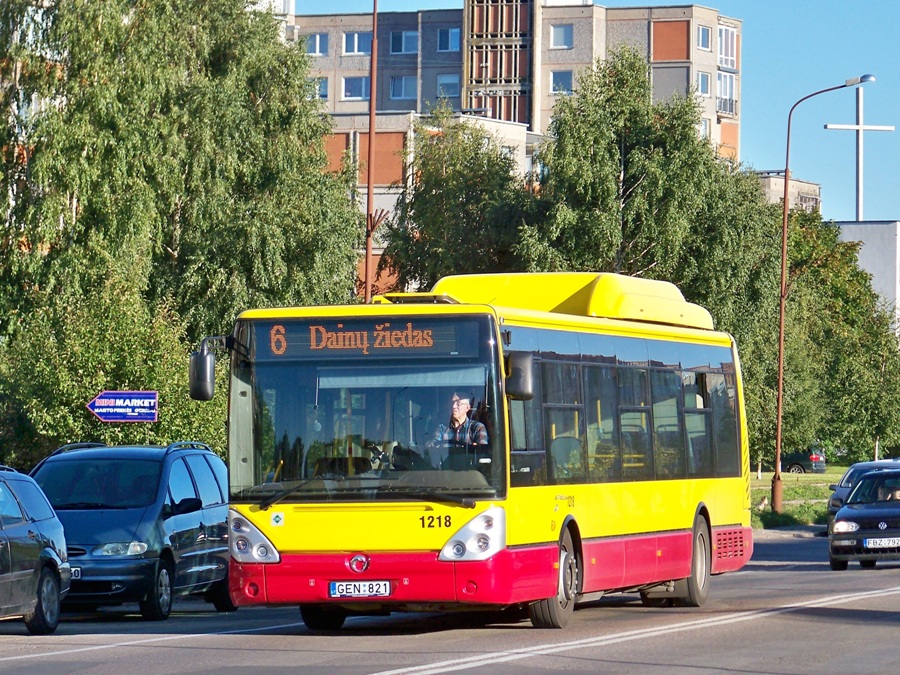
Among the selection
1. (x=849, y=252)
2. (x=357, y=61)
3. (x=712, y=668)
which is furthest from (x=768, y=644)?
(x=357, y=61)

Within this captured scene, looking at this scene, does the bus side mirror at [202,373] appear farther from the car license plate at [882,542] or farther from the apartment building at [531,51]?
the apartment building at [531,51]

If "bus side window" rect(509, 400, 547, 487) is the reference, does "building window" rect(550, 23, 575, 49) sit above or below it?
above

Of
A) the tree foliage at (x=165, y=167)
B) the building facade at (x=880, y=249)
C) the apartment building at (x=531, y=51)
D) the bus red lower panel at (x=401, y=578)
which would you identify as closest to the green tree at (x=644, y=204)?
the tree foliage at (x=165, y=167)

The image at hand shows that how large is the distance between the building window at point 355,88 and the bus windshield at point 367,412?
9443 centimetres

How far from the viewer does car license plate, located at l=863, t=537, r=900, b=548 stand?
2853 centimetres

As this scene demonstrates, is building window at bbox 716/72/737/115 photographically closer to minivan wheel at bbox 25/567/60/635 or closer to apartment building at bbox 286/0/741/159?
apartment building at bbox 286/0/741/159

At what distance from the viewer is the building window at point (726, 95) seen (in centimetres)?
10612

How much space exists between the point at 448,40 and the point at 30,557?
90424 mm

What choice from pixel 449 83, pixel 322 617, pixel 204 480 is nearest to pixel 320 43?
pixel 449 83

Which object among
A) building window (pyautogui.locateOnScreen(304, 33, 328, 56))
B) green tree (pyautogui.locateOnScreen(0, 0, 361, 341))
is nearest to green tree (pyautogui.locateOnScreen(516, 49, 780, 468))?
green tree (pyautogui.locateOnScreen(0, 0, 361, 341))

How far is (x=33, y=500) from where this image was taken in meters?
16.7

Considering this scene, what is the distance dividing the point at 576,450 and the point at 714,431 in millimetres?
4531

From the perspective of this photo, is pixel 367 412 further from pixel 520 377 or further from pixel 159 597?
pixel 159 597

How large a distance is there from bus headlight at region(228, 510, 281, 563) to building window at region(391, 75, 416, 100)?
303 ft
